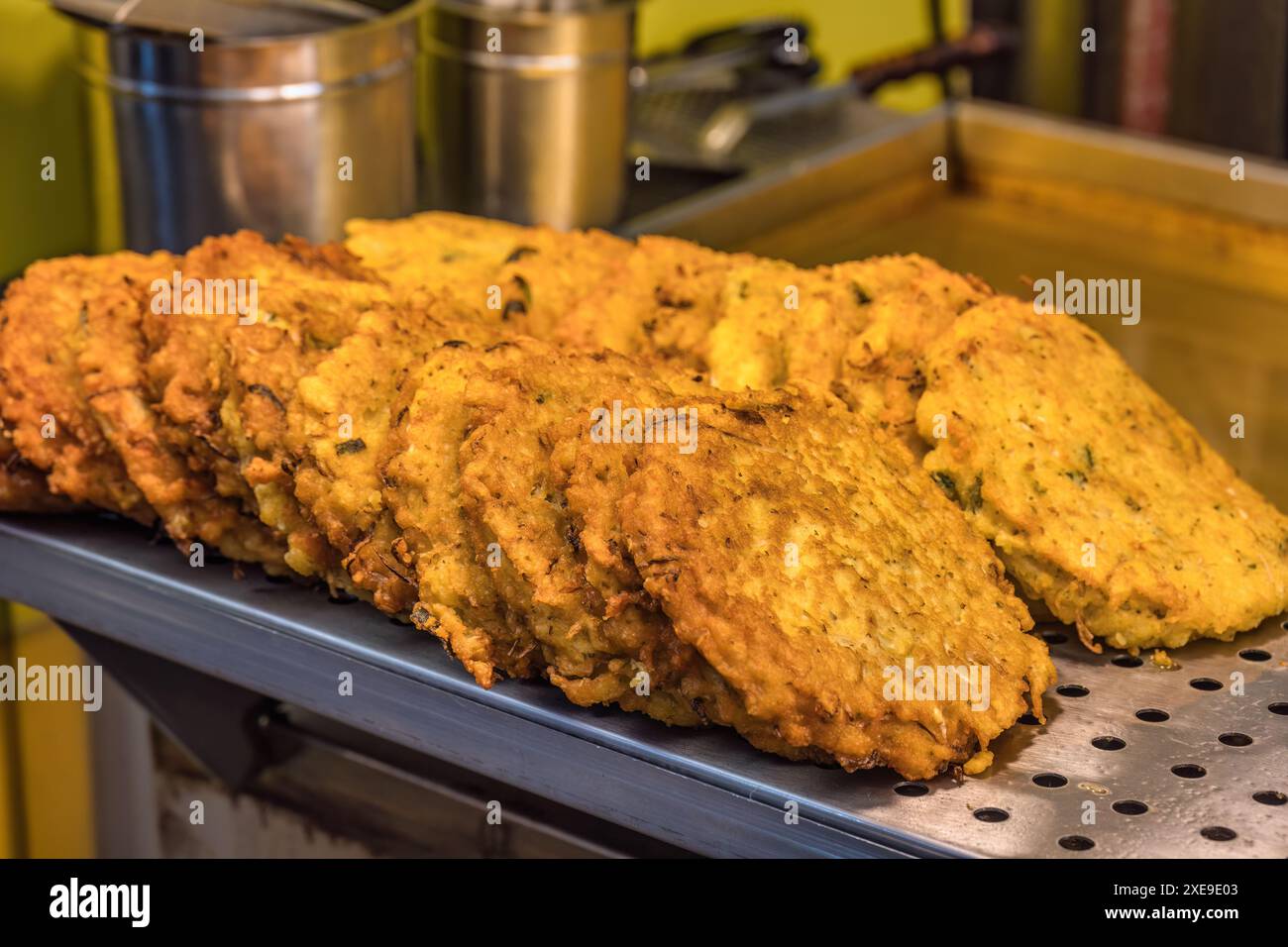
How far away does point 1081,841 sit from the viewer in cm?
139

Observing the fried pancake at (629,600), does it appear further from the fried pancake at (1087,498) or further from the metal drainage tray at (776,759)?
the fried pancake at (1087,498)

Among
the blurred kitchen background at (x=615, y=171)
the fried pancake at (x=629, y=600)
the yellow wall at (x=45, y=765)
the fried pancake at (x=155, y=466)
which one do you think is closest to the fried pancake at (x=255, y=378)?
the fried pancake at (x=155, y=466)

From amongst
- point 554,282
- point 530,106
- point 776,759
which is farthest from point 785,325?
point 530,106

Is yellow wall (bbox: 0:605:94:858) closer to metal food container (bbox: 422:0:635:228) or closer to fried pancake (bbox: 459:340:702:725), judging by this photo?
metal food container (bbox: 422:0:635:228)

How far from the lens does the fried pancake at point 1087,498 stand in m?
1.65

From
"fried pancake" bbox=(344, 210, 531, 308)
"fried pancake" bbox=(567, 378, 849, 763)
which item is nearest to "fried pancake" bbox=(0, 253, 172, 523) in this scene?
"fried pancake" bbox=(344, 210, 531, 308)

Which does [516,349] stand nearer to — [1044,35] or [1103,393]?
[1103,393]

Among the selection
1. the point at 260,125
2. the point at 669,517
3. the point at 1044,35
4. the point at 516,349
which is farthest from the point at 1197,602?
the point at 1044,35

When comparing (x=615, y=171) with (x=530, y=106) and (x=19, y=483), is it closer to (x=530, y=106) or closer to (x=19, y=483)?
(x=530, y=106)

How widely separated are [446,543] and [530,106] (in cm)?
143

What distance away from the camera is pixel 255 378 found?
1694mm

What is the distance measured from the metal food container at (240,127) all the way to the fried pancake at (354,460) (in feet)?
2.65

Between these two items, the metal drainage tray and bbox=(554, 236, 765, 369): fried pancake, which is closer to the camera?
the metal drainage tray

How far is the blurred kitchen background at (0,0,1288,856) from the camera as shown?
94.7 inches
